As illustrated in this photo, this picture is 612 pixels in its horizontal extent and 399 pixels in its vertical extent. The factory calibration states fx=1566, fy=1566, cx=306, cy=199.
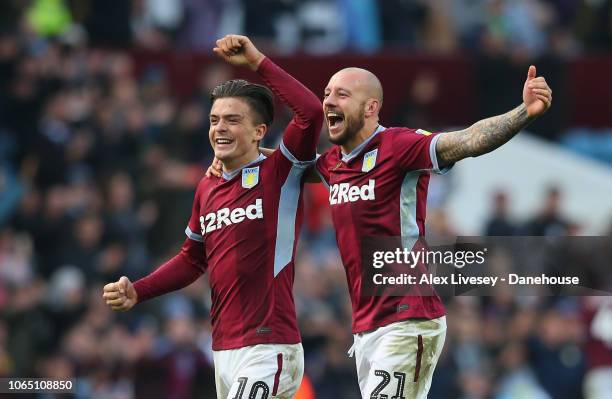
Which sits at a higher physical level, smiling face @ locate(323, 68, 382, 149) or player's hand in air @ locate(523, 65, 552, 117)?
smiling face @ locate(323, 68, 382, 149)

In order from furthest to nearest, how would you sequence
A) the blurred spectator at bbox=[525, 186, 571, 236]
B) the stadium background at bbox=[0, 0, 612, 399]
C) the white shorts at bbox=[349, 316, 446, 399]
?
the blurred spectator at bbox=[525, 186, 571, 236]
the stadium background at bbox=[0, 0, 612, 399]
the white shorts at bbox=[349, 316, 446, 399]

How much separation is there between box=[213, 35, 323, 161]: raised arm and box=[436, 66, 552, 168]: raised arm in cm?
83

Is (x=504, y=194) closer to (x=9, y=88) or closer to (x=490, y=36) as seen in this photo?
(x=490, y=36)

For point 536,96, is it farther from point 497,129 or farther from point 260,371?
point 260,371

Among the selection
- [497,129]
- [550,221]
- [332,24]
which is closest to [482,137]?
[497,129]

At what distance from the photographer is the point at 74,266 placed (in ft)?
57.0

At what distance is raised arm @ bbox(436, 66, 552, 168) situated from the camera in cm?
895

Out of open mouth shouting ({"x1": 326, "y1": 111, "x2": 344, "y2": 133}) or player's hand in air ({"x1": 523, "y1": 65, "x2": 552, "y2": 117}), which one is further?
open mouth shouting ({"x1": 326, "y1": 111, "x2": 344, "y2": 133})

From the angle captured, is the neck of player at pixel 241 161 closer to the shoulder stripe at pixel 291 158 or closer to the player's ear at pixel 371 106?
the shoulder stripe at pixel 291 158

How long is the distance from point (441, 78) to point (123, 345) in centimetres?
682

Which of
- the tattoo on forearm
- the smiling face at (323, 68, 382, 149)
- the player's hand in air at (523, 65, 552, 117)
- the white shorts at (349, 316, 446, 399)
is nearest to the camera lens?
the player's hand in air at (523, 65, 552, 117)

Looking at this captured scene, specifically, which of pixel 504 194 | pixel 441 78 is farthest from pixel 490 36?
pixel 504 194
